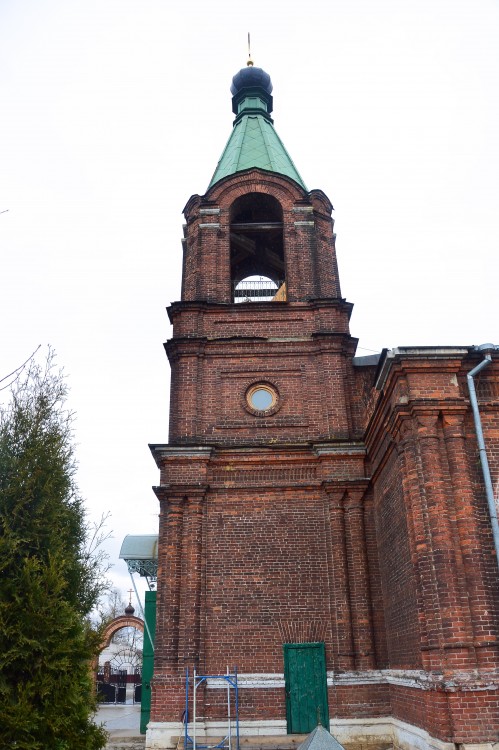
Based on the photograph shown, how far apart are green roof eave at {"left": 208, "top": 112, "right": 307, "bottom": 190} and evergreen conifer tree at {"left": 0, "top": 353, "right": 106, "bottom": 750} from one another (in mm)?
10429

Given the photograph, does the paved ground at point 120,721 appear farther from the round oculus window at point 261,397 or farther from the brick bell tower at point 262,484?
the round oculus window at point 261,397

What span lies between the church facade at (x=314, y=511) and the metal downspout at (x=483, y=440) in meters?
0.09

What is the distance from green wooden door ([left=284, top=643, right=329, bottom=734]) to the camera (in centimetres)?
1089

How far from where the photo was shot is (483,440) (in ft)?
28.9

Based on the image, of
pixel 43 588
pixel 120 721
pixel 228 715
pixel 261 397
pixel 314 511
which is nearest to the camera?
pixel 43 588

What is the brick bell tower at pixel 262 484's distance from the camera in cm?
1120

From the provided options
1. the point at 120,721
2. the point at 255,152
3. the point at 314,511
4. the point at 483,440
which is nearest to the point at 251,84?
the point at 255,152

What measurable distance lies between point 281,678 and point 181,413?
5363 millimetres

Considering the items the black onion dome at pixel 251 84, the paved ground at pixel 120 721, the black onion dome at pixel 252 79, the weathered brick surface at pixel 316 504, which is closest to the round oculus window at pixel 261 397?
the weathered brick surface at pixel 316 504

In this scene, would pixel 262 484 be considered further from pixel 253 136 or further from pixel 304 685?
pixel 253 136

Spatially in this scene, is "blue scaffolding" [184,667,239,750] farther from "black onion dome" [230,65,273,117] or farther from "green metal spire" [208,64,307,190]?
"black onion dome" [230,65,273,117]

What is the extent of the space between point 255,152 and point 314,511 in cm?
1020

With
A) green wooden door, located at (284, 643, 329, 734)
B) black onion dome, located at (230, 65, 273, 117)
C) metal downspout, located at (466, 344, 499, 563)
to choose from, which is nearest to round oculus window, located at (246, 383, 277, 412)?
green wooden door, located at (284, 643, 329, 734)

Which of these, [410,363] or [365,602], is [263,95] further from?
[365,602]
